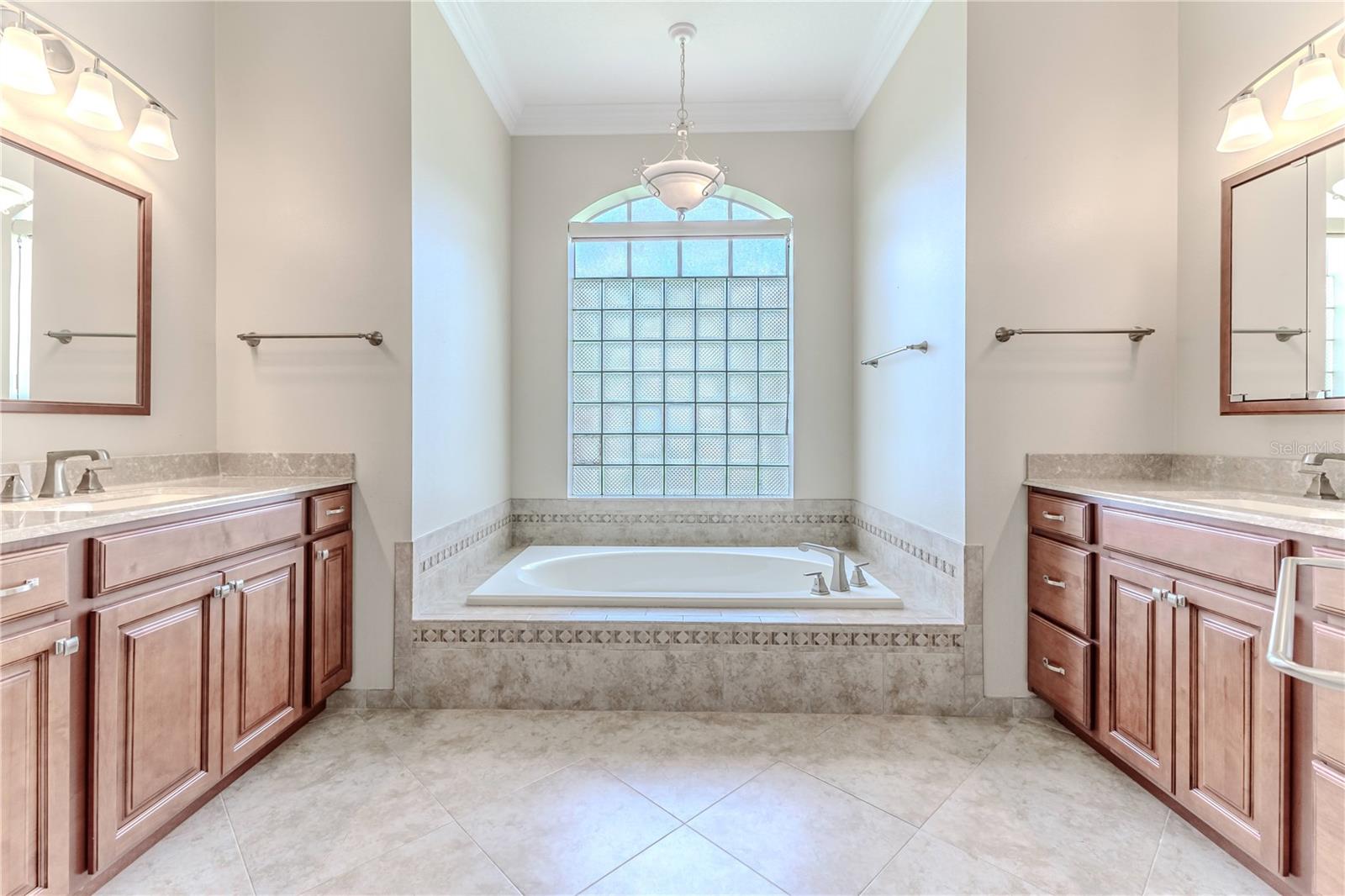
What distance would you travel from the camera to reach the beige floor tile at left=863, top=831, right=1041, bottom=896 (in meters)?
1.32

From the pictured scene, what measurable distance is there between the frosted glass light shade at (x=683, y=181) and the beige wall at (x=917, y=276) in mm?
863

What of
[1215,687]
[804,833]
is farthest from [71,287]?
[1215,687]

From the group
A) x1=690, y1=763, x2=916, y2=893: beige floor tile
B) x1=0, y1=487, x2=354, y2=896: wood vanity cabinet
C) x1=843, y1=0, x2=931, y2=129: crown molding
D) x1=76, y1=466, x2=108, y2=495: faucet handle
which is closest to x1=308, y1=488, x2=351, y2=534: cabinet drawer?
x1=0, y1=487, x2=354, y2=896: wood vanity cabinet

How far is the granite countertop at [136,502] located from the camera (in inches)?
46.2

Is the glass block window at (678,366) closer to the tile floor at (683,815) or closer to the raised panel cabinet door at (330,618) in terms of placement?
the raised panel cabinet door at (330,618)

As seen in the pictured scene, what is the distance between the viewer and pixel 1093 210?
215 centimetres

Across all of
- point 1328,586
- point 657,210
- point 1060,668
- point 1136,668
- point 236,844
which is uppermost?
point 657,210

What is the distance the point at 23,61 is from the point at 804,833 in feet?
9.27

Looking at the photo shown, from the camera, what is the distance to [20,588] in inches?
43.4

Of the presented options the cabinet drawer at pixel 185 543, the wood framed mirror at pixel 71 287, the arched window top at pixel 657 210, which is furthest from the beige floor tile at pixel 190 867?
the arched window top at pixel 657 210

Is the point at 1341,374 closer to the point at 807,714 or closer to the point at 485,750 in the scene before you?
the point at 807,714

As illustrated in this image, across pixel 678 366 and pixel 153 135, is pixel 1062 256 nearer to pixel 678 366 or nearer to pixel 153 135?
pixel 678 366

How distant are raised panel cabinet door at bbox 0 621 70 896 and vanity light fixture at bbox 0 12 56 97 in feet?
4.60

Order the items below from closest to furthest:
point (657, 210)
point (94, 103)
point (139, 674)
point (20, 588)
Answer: point (20, 588) → point (139, 674) → point (94, 103) → point (657, 210)
